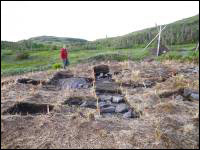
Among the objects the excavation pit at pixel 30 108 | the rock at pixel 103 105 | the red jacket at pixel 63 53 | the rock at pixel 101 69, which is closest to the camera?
the excavation pit at pixel 30 108

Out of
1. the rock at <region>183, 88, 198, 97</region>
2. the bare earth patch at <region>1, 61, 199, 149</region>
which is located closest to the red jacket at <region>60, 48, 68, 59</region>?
the bare earth patch at <region>1, 61, 199, 149</region>

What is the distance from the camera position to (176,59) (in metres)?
13.0

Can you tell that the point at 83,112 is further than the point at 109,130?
Yes

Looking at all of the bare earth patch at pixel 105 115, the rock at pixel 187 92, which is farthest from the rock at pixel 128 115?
the rock at pixel 187 92

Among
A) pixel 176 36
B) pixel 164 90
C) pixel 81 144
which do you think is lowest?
pixel 81 144

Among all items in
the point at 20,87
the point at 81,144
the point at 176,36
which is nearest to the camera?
the point at 81,144

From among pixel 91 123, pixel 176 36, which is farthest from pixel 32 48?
pixel 91 123

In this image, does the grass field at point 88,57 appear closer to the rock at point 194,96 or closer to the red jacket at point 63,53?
the red jacket at point 63,53

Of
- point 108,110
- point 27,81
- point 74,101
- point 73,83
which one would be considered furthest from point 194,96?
point 27,81

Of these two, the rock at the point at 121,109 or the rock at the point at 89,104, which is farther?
the rock at the point at 89,104

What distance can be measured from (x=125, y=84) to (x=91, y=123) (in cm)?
421

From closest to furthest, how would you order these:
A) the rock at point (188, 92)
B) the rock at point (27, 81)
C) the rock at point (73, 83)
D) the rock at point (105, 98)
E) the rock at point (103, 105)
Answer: the rock at point (103, 105), the rock at point (188, 92), the rock at point (105, 98), the rock at point (73, 83), the rock at point (27, 81)

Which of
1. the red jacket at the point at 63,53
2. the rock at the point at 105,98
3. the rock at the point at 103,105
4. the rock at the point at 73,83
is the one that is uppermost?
the red jacket at the point at 63,53

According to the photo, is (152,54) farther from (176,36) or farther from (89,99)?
(89,99)
